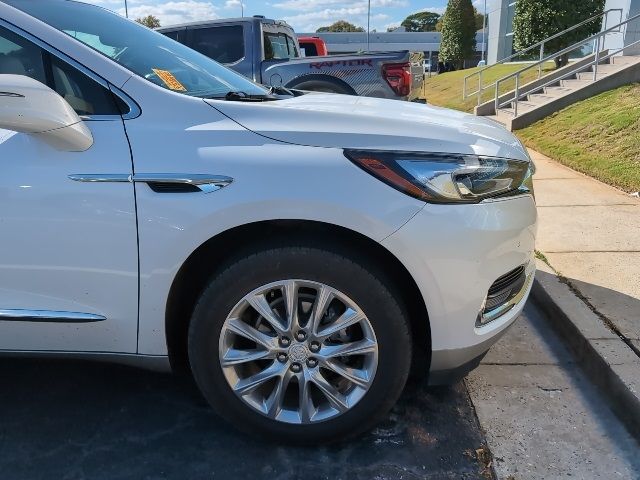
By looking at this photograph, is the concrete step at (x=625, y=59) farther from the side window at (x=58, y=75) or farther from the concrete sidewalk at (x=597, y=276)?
the side window at (x=58, y=75)

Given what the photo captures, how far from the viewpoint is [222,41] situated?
823 cm

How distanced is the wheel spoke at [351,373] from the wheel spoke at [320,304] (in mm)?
180

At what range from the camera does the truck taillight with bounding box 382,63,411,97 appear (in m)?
7.79

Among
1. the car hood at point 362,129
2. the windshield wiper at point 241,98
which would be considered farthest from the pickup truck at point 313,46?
the car hood at point 362,129

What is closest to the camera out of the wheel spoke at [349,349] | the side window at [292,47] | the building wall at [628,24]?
the wheel spoke at [349,349]

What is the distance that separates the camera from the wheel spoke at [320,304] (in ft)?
7.42

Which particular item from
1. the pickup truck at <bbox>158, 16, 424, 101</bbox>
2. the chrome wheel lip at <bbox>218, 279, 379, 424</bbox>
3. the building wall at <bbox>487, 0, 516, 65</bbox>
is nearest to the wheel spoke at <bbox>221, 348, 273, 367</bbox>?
the chrome wheel lip at <bbox>218, 279, 379, 424</bbox>

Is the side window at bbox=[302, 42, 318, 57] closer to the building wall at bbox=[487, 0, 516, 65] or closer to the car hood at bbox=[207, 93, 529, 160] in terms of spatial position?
the car hood at bbox=[207, 93, 529, 160]

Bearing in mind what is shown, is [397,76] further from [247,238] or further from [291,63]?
[247,238]

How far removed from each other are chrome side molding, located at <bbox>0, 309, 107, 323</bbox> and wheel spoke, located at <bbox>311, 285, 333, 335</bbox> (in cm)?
87

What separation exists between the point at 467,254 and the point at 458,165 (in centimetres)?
37

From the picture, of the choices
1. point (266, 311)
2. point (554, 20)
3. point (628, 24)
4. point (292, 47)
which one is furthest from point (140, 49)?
point (628, 24)

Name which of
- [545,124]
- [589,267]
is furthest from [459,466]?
[545,124]

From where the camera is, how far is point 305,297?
91.9 inches
